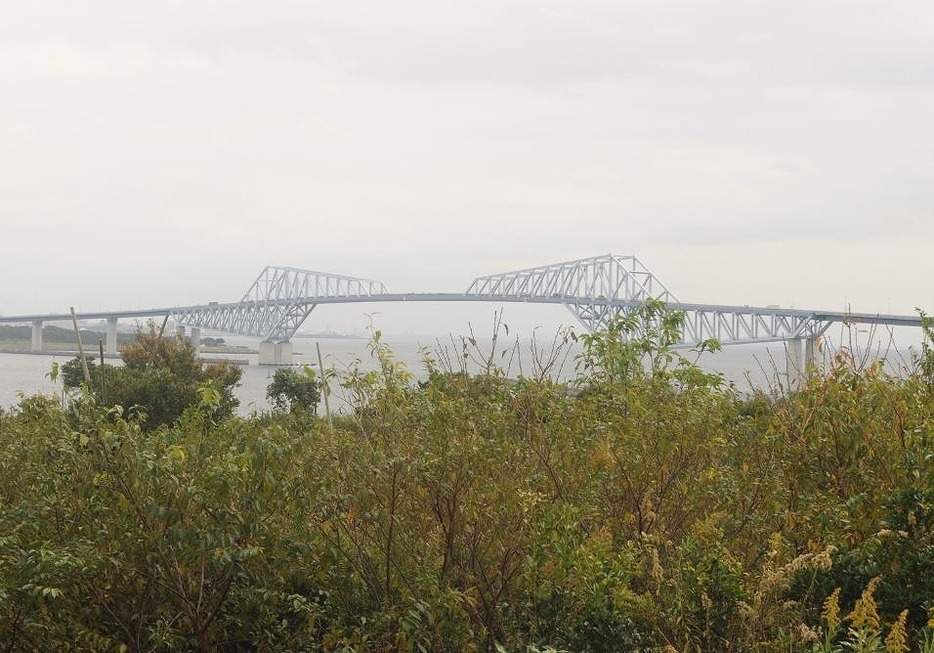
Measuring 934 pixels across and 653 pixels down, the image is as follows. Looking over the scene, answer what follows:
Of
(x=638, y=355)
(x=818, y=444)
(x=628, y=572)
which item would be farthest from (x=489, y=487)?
(x=638, y=355)

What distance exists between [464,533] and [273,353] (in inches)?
3614

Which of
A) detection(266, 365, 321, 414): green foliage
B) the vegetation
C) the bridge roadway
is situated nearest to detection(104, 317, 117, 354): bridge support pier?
the bridge roadway

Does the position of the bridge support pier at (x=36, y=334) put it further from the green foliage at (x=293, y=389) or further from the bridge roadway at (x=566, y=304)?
the green foliage at (x=293, y=389)

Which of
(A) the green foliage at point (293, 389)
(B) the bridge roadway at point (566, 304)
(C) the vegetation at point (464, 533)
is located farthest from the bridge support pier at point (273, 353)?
→ (C) the vegetation at point (464, 533)

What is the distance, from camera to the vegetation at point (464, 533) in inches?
165

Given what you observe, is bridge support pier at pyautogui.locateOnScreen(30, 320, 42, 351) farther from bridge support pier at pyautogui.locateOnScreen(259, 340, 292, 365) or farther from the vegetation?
the vegetation

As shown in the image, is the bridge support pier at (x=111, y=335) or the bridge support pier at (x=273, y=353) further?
the bridge support pier at (x=273, y=353)

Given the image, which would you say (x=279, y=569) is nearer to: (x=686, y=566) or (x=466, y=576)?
(x=466, y=576)

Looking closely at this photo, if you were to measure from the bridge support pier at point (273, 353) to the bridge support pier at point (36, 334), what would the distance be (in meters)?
19.1

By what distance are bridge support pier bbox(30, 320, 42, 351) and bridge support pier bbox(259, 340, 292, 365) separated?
19090 mm

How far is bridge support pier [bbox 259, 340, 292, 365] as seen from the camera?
94062mm

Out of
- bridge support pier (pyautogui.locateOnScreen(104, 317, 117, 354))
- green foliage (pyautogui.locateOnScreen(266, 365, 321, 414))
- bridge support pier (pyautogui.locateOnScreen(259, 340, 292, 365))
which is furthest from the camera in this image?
bridge support pier (pyautogui.locateOnScreen(259, 340, 292, 365))

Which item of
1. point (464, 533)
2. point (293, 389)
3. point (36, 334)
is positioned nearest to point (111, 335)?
point (36, 334)

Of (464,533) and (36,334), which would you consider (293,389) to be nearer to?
(464,533)
